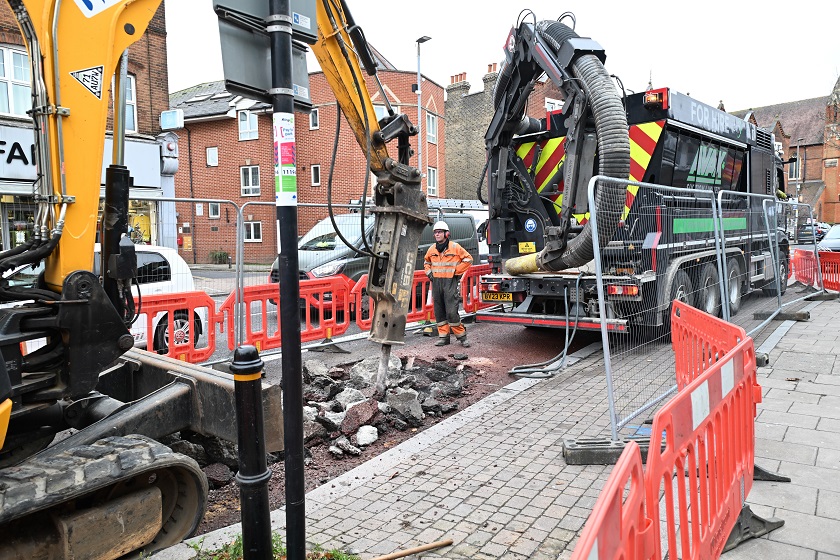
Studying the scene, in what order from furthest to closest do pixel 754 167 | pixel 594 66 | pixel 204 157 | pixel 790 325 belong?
1. pixel 204 157
2. pixel 754 167
3. pixel 790 325
4. pixel 594 66

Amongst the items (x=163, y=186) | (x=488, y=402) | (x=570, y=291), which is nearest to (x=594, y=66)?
(x=570, y=291)

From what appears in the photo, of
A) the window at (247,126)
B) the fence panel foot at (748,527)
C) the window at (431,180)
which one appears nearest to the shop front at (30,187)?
the fence panel foot at (748,527)

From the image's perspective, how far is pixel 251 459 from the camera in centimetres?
277

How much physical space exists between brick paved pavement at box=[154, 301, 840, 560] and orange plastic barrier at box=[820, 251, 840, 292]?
8.45 meters

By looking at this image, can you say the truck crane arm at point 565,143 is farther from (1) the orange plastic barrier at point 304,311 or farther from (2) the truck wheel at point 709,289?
(1) the orange plastic barrier at point 304,311

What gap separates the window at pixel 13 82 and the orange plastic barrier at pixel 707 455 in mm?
17082

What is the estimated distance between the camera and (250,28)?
2.59 meters

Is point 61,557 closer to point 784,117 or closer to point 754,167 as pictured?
point 754,167

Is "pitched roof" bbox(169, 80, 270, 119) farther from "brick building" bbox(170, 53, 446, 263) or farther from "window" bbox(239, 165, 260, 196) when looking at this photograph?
"window" bbox(239, 165, 260, 196)

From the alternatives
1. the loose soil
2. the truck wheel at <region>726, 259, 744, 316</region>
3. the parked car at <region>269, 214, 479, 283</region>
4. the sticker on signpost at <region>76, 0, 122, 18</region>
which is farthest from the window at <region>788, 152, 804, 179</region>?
the sticker on signpost at <region>76, 0, 122, 18</region>

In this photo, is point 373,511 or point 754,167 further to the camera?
point 754,167

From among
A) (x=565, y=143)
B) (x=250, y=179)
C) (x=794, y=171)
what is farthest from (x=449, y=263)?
(x=794, y=171)

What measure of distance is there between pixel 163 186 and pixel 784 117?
233ft

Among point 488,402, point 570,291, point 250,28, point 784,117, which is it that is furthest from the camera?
point 784,117
